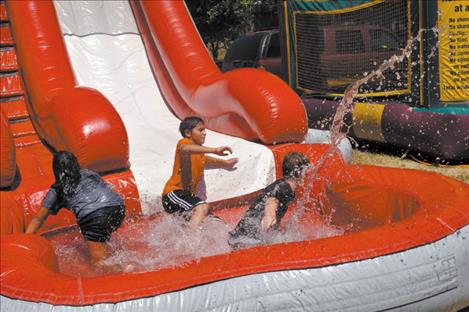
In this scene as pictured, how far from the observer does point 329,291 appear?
8.25 feet

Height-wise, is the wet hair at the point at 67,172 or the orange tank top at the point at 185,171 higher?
the wet hair at the point at 67,172

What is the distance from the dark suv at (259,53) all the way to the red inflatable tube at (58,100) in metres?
5.34

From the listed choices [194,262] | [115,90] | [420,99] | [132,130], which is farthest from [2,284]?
[420,99]

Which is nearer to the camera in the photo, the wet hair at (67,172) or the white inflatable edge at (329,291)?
the white inflatable edge at (329,291)

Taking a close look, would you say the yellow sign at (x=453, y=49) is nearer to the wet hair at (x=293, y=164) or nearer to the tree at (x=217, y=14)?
the wet hair at (x=293, y=164)

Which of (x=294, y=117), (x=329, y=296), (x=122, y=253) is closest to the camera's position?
(x=329, y=296)

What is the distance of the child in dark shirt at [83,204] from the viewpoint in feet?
11.4

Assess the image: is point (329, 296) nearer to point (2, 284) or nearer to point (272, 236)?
point (272, 236)

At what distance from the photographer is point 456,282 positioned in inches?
109

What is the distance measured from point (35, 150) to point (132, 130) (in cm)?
89

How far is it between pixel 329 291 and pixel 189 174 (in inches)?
72.2

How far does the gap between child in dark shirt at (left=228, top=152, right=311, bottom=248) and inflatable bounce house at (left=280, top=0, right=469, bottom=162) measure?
2.64 m

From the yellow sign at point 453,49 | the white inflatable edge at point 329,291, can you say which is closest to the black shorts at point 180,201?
the white inflatable edge at point 329,291

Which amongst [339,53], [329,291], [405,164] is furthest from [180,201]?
[339,53]
